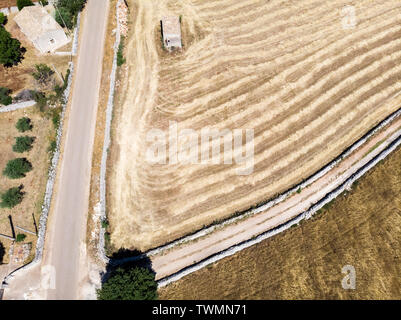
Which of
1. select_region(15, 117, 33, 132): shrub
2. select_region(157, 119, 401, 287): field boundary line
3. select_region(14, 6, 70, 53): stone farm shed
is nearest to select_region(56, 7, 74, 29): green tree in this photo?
select_region(14, 6, 70, 53): stone farm shed

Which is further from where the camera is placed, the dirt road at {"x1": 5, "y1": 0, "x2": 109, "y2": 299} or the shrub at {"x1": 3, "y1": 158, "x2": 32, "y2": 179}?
the shrub at {"x1": 3, "y1": 158, "x2": 32, "y2": 179}

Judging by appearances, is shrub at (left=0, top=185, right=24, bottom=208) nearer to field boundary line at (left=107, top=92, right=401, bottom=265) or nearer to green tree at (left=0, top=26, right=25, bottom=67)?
field boundary line at (left=107, top=92, right=401, bottom=265)

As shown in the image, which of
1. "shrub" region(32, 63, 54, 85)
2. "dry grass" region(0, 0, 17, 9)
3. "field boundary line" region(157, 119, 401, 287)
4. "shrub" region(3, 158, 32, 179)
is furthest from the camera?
"dry grass" region(0, 0, 17, 9)

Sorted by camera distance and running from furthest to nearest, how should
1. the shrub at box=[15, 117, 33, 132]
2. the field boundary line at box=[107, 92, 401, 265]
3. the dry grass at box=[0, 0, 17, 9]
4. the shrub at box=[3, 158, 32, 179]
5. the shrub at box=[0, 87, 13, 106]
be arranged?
the dry grass at box=[0, 0, 17, 9] → the shrub at box=[0, 87, 13, 106] → the shrub at box=[15, 117, 33, 132] → the shrub at box=[3, 158, 32, 179] → the field boundary line at box=[107, 92, 401, 265]

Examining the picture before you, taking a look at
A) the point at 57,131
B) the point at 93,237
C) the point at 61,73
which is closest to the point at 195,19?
the point at 61,73

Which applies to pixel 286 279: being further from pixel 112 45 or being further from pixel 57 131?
pixel 112 45

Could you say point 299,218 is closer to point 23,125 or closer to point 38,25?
point 23,125
